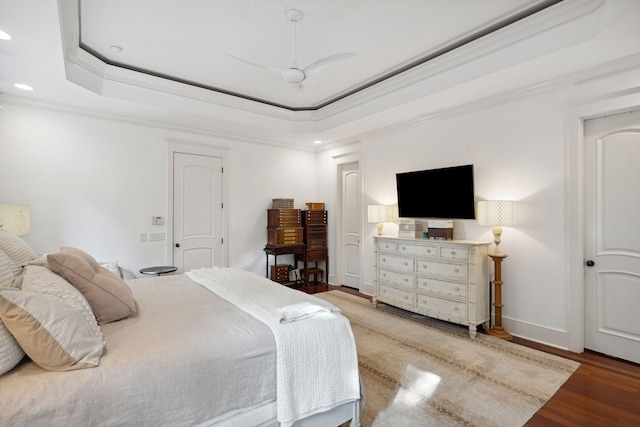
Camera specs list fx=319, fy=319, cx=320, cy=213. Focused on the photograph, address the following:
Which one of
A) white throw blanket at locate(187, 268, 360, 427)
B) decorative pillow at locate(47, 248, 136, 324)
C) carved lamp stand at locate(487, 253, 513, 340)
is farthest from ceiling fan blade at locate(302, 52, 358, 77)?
carved lamp stand at locate(487, 253, 513, 340)

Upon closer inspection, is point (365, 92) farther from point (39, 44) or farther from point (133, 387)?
point (133, 387)

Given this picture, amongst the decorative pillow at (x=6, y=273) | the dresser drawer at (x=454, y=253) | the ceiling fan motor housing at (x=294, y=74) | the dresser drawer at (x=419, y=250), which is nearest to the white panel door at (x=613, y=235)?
the dresser drawer at (x=454, y=253)

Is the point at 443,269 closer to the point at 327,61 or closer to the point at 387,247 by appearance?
the point at 387,247

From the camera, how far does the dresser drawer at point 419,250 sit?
12.1 feet

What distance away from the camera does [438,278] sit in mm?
3625

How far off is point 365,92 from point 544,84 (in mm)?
1904

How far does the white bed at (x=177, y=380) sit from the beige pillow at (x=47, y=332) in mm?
46

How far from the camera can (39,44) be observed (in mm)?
2402

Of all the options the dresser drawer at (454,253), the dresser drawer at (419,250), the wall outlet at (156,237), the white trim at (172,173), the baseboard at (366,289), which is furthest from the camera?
the baseboard at (366,289)

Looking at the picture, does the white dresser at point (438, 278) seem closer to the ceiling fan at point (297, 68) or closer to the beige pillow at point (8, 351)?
the ceiling fan at point (297, 68)

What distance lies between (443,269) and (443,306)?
1.36 ft

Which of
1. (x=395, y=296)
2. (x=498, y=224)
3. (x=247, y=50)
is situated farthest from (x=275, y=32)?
(x=395, y=296)

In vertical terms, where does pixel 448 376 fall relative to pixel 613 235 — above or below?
below

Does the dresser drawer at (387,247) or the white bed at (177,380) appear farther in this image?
the dresser drawer at (387,247)
